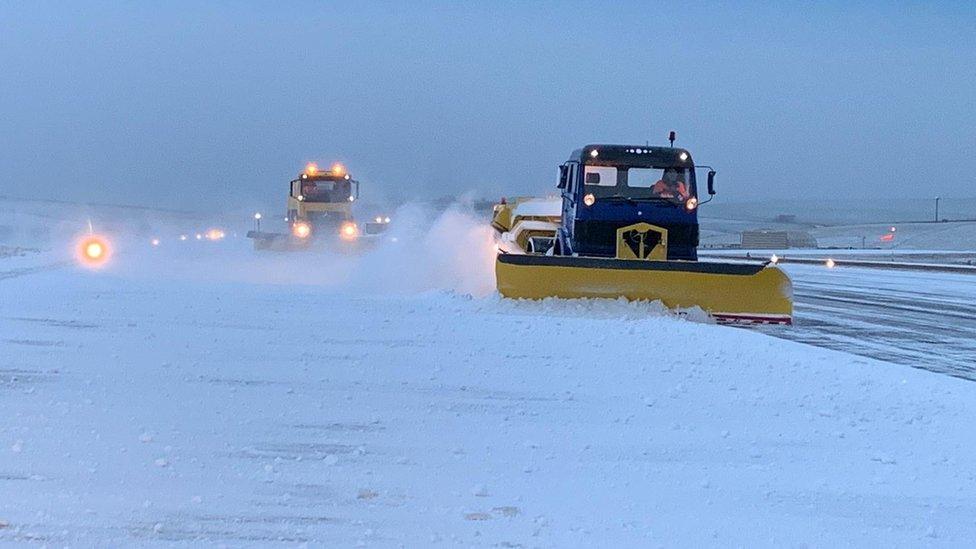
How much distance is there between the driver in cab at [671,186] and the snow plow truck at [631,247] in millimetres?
15

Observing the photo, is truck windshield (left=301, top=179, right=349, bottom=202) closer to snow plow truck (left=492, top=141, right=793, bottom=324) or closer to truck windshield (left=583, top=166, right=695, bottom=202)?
snow plow truck (left=492, top=141, right=793, bottom=324)

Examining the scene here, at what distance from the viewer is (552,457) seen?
16.9 ft

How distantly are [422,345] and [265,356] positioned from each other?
1582 millimetres

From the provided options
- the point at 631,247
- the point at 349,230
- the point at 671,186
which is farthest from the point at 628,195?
the point at 349,230

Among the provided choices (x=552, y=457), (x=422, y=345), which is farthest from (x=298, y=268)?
(x=552, y=457)

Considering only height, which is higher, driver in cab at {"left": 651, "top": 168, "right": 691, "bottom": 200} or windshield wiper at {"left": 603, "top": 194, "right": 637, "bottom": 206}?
driver in cab at {"left": 651, "top": 168, "right": 691, "bottom": 200}

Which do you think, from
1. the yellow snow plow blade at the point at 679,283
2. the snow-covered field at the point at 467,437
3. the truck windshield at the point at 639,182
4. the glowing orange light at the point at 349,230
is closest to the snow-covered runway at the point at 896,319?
the yellow snow plow blade at the point at 679,283

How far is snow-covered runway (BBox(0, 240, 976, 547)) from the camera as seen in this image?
4090 mm

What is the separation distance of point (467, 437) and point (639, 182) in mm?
9077

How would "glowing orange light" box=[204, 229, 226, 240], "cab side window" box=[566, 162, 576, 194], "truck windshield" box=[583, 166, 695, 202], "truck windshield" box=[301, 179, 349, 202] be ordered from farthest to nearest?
"glowing orange light" box=[204, 229, 226, 240]
"truck windshield" box=[301, 179, 349, 202]
"cab side window" box=[566, 162, 576, 194]
"truck windshield" box=[583, 166, 695, 202]

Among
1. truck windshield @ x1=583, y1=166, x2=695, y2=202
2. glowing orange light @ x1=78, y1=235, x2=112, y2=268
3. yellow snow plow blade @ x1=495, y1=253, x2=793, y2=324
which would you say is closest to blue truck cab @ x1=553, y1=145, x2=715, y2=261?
truck windshield @ x1=583, y1=166, x2=695, y2=202

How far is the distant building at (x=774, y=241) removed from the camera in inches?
2344

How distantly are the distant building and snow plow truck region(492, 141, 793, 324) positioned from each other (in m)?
45.1

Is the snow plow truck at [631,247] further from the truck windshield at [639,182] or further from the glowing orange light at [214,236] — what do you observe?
the glowing orange light at [214,236]
